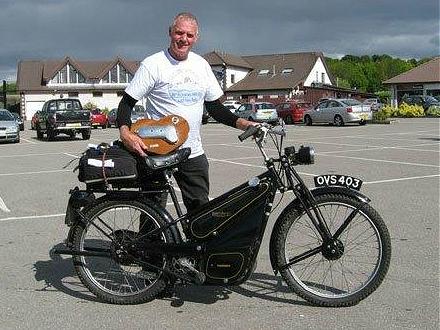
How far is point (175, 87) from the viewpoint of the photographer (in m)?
4.42

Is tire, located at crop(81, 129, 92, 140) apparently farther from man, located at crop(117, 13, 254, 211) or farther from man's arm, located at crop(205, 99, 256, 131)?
man, located at crop(117, 13, 254, 211)

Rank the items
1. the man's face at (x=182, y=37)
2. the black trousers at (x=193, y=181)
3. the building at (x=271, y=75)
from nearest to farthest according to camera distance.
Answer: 1. the man's face at (x=182, y=37)
2. the black trousers at (x=193, y=181)
3. the building at (x=271, y=75)

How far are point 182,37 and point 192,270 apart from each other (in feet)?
5.41

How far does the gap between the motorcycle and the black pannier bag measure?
0.13 metres

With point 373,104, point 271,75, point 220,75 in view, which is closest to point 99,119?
point 373,104

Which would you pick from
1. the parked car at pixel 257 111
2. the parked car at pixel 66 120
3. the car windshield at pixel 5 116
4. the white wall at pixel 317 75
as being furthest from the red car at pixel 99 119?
the white wall at pixel 317 75

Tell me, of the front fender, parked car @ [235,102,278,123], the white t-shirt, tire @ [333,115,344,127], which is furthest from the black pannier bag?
parked car @ [235,102,278,123]

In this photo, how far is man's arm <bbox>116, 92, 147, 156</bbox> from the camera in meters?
4.22

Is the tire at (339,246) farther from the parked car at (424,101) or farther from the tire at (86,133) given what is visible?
the parked car at (424,101)

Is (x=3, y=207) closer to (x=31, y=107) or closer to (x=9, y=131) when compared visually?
(x=9, y=131)

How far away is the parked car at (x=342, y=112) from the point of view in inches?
1280

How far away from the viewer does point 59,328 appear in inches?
156

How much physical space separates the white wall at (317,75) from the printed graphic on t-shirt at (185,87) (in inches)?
2671

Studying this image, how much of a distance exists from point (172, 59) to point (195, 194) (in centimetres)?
103
